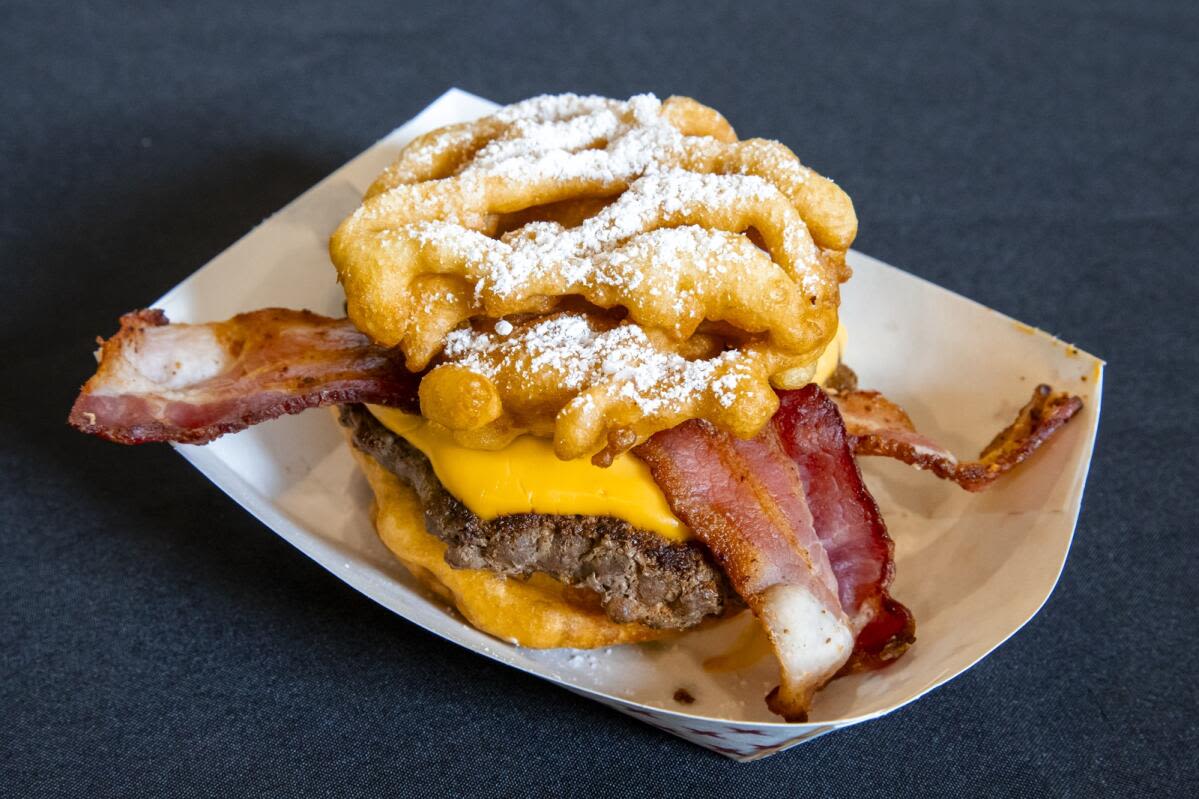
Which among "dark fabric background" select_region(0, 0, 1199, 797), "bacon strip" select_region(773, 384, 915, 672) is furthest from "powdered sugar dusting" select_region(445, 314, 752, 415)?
"dark fabric background" select_region(0, 0, 1199, 797)

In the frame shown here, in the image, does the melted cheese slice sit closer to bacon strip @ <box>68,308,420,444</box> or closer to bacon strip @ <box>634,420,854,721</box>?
bacon strip @ <box>634,420,854,721</box>

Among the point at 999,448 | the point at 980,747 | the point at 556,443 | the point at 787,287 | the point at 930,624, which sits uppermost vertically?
the point at 787,287

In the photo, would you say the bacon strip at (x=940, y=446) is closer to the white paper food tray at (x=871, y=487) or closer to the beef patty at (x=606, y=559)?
the white paper food tray at (x=871, y=487)

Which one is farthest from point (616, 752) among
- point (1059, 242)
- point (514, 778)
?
point (1059, 242)

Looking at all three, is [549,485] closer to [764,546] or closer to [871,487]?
[764,546]

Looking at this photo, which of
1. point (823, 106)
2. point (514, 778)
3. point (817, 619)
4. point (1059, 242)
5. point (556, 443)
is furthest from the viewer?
point (823, 106)

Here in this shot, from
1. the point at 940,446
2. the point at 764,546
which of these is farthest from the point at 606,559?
the point at 940,446

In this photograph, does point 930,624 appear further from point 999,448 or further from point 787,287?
point 787,287
